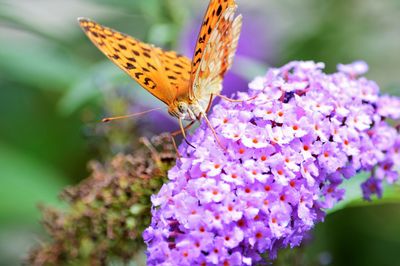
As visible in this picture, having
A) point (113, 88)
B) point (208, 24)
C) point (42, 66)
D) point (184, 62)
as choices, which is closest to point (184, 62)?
point (184, 62)

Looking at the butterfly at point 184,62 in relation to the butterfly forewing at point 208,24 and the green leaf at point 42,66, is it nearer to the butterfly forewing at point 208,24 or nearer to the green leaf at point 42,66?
the butterfly forewing at point 208,24

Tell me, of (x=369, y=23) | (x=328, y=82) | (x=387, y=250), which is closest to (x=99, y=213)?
(x=328, y=82)

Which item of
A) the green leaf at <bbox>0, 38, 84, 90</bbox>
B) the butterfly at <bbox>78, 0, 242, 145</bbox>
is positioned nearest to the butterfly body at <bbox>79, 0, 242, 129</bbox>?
the butterfly at <bbox>78, 0, 242, 145</bbox>

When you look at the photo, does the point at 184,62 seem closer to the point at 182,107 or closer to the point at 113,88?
the point at 182,107

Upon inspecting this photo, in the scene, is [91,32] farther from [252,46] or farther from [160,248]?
[252,46]

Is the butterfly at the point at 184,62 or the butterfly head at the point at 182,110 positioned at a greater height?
the butterfly at the point at 184,62

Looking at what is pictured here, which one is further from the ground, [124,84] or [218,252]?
[124,84]

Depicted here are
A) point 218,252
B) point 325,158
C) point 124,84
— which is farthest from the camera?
point 124,84

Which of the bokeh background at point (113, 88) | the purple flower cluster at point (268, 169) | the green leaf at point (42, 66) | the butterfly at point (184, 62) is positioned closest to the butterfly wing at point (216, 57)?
the butterfly at point (184, 62)
